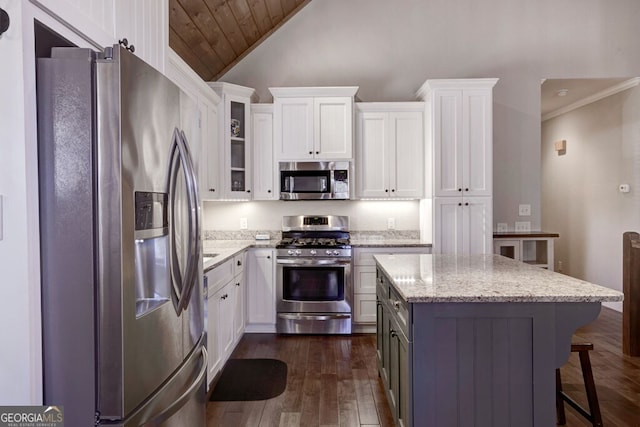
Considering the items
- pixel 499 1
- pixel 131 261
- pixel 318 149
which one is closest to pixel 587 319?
pixel 131 261

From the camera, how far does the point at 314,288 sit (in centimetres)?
362

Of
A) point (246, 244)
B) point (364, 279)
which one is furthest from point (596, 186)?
point (246, 244)

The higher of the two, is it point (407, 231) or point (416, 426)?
point (407, 231)

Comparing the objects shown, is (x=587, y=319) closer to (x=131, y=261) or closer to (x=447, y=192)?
(x=131, y=261)

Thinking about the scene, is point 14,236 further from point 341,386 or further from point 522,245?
point 522,245

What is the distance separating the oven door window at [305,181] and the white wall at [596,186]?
3646mm

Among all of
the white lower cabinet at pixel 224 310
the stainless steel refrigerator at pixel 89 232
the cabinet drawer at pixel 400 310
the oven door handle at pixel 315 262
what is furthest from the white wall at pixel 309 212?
the stainless steel refrigerator at pixel 89 232

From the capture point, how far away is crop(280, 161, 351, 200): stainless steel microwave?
3797 millimetres

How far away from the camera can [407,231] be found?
4.16 m

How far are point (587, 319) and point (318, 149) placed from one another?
2745 mm

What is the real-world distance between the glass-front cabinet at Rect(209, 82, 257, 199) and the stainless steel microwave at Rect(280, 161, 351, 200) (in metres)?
0.40

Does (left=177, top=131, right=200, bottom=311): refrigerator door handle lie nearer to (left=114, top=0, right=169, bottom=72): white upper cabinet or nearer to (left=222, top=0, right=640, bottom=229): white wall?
(left=114, top=0, right=169, bottom=72): white upper cabinet

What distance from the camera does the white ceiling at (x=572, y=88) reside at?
14.1 ft

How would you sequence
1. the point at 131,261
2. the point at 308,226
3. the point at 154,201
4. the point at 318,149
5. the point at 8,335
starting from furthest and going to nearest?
the point at 308,226, the point at 318,149, the point at 154,201, the point at 131,261, the point at 8,335
